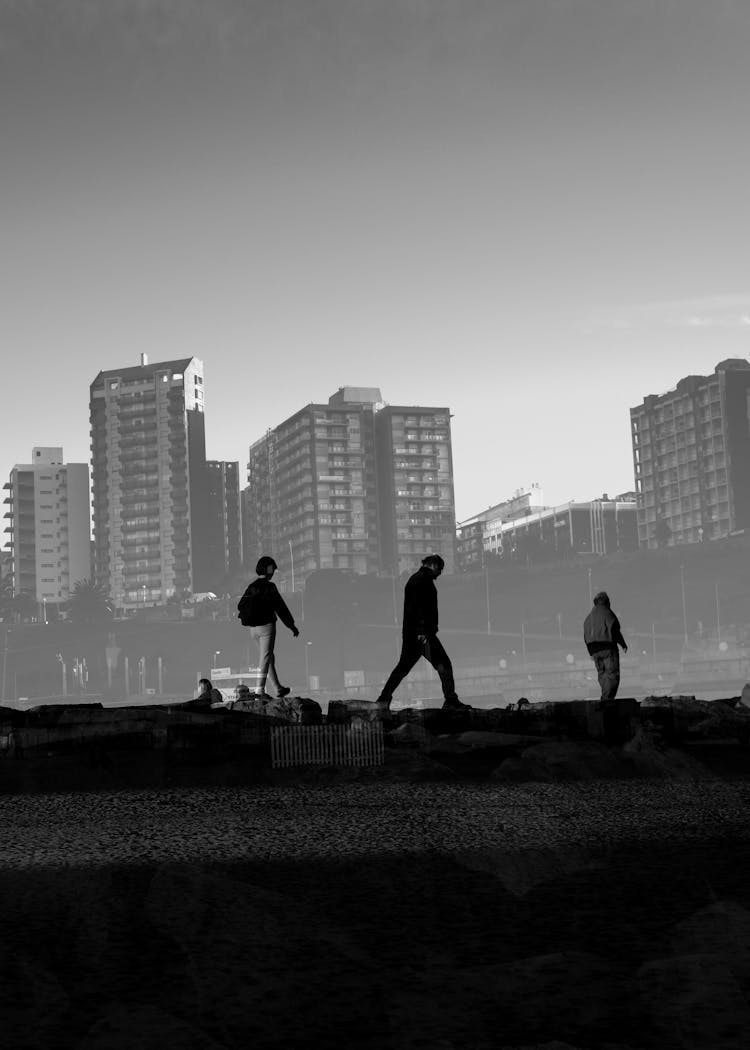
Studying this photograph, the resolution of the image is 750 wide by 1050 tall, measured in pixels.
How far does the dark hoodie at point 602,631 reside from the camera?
16125 mm

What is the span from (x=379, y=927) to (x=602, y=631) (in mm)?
12419

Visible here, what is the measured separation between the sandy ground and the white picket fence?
3.00 meters

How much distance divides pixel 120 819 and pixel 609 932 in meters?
3.98

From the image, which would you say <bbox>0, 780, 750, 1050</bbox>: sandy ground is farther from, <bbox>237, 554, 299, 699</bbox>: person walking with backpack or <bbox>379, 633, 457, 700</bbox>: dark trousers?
<bbox>237, 554, 299, 699</bbox>: person walking with backpack

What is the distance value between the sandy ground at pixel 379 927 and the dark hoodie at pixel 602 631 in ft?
28.4

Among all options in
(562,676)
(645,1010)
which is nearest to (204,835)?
(645,1010)

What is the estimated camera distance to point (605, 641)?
16.1 meters

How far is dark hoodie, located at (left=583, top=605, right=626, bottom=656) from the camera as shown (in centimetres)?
1612

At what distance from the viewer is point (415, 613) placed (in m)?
14.5

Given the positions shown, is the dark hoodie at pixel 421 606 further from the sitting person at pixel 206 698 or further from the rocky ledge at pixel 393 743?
the sitting person at pixel 206 698

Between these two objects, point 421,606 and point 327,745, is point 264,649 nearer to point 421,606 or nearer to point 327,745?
point 421,606

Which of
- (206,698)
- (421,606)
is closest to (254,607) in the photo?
(206,698)

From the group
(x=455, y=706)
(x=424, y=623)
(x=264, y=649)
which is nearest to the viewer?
(x=455, y=706)

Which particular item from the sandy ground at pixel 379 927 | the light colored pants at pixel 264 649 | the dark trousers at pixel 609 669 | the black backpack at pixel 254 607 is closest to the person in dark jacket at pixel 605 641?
the dark trousers at pixel 609 669
